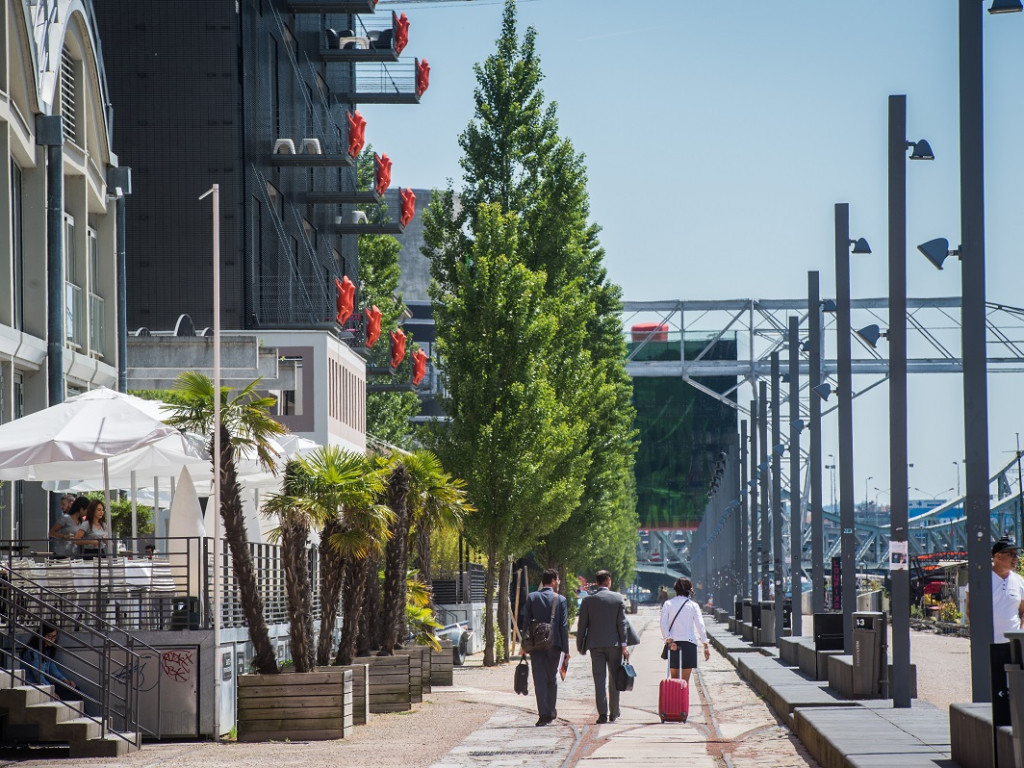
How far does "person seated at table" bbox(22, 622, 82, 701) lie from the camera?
18125mm

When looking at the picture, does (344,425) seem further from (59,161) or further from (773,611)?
(59,161)

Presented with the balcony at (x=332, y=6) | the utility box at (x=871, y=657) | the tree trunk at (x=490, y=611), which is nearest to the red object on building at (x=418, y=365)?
the balcony at (x=332, y=6)

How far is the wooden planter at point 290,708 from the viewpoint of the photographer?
61.1 ft

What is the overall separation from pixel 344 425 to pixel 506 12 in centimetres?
1647

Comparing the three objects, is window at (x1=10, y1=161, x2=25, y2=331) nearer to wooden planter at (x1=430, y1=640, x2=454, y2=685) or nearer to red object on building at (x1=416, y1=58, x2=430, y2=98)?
wooden planter at (x1=430, y1=640, x2=454, y2=685)

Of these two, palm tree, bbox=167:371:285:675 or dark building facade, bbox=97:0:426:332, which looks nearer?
palm tree, bbox=167:371:285:675

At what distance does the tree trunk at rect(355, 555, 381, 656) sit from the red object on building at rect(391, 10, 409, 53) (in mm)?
36577

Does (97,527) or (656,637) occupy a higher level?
(97,527)

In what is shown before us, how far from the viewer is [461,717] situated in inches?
864

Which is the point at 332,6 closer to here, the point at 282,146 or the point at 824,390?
the point at 282,146

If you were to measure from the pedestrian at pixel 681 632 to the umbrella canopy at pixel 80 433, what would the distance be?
6.88 metres

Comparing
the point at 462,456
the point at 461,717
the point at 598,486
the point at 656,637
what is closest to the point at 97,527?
the point at 461,717

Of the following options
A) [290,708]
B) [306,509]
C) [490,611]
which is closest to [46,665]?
[290,708]

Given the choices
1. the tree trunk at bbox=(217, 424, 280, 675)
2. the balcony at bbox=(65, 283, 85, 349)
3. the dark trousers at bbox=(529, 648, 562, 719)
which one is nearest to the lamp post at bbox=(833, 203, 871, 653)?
the dark trousers at bbox=(529, 648, 562, 719)
